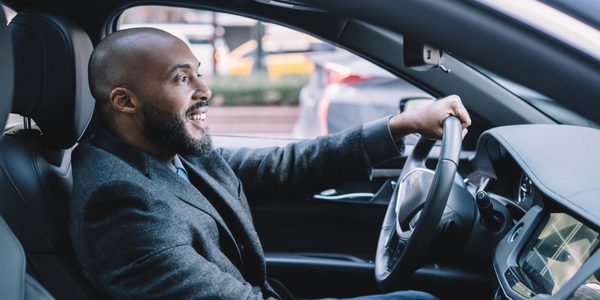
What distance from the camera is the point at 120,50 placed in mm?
1913

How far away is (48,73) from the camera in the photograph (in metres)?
1.96

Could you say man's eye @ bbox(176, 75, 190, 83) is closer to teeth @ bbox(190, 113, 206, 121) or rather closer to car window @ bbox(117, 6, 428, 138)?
teeth @ bbox(190, 113, 206, 121)

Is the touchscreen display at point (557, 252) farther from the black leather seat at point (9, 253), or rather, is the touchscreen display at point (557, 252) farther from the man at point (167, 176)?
the black leather seat at point (9, 253)

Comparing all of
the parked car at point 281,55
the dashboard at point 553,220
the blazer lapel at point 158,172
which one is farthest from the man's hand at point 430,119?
the parked car at point 281,55

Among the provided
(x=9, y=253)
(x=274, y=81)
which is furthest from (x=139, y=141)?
(x=274, y=81)

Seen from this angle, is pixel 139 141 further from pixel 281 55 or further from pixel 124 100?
pixel 281 55

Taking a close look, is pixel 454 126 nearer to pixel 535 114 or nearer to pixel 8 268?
pixel 535 114

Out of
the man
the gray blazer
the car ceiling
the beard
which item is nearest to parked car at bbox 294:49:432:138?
the gray blazer

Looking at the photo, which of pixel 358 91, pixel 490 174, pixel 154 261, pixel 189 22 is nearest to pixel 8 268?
pixel 154 261

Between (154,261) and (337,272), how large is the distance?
107 centimetres

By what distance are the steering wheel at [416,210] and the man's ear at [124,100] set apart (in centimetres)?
75

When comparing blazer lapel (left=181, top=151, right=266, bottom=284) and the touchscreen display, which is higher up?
the touchscreen display

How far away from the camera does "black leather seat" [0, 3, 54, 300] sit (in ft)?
4.69

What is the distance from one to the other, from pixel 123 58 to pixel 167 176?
314mm
